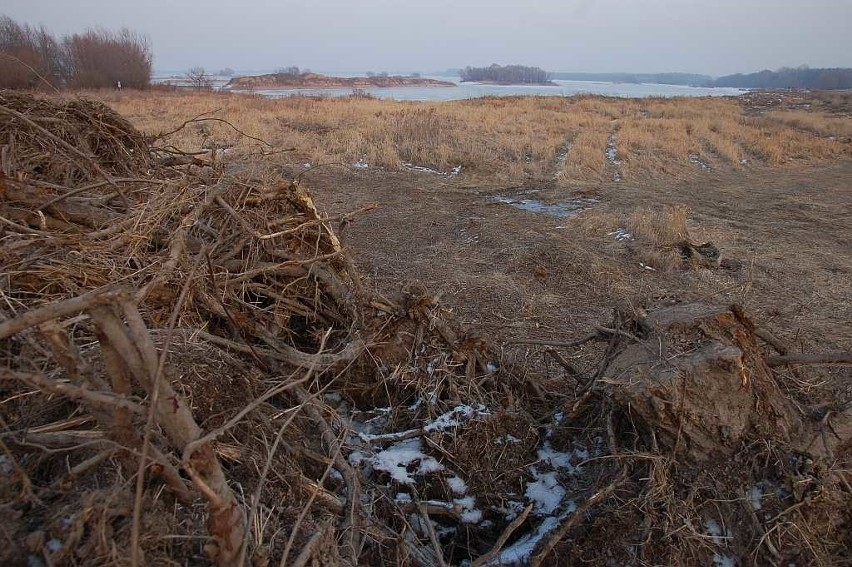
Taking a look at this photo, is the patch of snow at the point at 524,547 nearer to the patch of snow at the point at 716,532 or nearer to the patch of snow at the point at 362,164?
the patch of snow at the point at 716,532

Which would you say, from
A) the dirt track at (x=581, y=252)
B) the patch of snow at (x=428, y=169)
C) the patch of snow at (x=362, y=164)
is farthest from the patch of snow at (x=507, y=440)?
the patch of snow at (x=362, y=164)

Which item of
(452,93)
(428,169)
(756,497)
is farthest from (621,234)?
(452,93)

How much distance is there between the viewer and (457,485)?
6.86 feet

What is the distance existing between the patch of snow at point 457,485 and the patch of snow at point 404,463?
0.20 ft

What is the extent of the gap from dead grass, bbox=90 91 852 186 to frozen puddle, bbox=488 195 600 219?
165cm

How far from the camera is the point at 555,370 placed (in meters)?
3.87

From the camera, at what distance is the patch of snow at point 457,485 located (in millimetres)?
2072

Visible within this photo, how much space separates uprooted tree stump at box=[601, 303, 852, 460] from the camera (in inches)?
76.7

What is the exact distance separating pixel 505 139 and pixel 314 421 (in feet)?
47.1

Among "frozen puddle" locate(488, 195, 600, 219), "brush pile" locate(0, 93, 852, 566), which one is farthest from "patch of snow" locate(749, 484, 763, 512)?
"frozen puddle" locate(488, 195, 600, 219)

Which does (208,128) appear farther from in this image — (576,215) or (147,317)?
(147,317)

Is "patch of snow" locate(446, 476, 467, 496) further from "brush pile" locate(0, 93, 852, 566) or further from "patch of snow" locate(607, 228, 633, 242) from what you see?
"patch of snow" locate(607, 228, 633, 242)

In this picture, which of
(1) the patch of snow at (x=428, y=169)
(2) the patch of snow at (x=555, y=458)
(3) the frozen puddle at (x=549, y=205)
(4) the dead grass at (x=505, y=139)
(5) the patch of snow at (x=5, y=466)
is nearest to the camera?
(5) the patch of snow at (x=5, y=466)

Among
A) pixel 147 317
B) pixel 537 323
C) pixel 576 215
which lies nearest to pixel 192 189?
pixel 147 317
